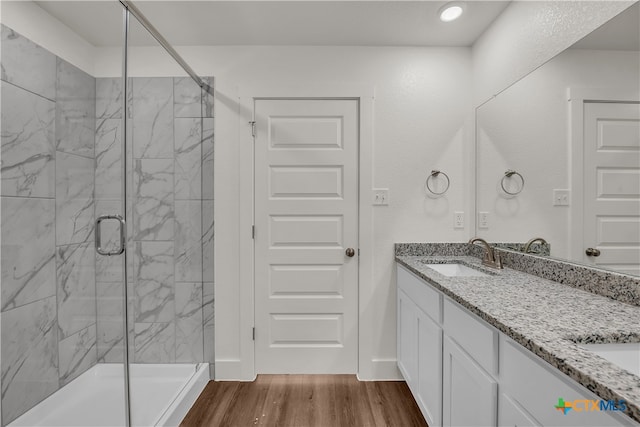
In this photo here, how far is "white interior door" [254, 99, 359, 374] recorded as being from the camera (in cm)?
227

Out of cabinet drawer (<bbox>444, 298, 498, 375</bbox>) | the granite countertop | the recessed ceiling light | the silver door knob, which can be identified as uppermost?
the recessed ceiling light

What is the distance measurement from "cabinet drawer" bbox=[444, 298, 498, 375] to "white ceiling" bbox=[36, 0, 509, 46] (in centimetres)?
181

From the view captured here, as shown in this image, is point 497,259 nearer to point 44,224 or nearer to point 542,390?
point 542,390

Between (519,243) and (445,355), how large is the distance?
89cm

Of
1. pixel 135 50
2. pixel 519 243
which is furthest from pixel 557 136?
pixel 135 50

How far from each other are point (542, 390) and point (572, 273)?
0.86 meters

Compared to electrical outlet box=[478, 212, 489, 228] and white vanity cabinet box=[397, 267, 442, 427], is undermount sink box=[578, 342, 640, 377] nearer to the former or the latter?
white vanity cabinet box=[397, 267, 442, 427]

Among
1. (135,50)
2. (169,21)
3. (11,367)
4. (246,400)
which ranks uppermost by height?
(169,21)

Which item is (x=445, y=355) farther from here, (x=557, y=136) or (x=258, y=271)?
(x=258, y=271)

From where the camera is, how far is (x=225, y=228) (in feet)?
7.43

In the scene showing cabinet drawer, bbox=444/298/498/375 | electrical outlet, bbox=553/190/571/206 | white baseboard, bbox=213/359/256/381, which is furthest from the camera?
white baseboard, bbox=213/359/256/381

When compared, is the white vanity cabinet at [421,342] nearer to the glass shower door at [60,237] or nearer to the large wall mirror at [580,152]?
the large wall mirror at [580,152]

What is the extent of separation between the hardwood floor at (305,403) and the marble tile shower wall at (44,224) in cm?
82

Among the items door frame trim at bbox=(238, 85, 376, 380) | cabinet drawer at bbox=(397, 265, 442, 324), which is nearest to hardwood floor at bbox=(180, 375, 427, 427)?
door frame trim at bbox=(238, 85, 376, 380)
